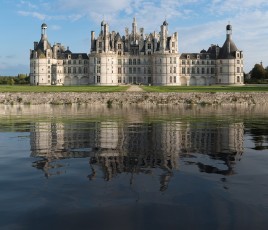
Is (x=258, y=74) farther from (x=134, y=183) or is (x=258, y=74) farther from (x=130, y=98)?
(x=134, y=183)

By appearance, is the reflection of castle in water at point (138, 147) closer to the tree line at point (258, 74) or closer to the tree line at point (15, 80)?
the tree line at point (15, 80)

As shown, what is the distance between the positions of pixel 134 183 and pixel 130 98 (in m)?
44.4

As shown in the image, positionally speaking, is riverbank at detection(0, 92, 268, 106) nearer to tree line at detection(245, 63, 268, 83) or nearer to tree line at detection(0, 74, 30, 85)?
tree line at detection(245, 63, 268, 83)

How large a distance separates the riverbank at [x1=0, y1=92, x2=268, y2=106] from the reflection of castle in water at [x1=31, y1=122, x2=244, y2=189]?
3126 cm

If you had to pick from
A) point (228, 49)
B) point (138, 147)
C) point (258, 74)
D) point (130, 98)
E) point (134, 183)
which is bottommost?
point (134, 183)

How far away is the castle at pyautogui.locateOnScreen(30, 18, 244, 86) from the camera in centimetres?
10388

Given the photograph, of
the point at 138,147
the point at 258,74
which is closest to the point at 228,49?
the point at 258,74

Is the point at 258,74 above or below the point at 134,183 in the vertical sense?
above

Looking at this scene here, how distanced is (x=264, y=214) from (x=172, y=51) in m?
97.5

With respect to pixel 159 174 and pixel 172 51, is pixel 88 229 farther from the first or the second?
pixel 172 51

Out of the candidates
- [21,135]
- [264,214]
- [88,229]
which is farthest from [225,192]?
[21,135]

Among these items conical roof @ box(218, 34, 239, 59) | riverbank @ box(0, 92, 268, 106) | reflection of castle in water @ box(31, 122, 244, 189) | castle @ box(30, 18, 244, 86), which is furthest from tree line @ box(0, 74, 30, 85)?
reflection of castle in water @ box(31, 122, 244, 189)

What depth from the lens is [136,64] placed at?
107875 millimetres

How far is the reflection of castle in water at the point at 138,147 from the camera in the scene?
12125 millimetres
